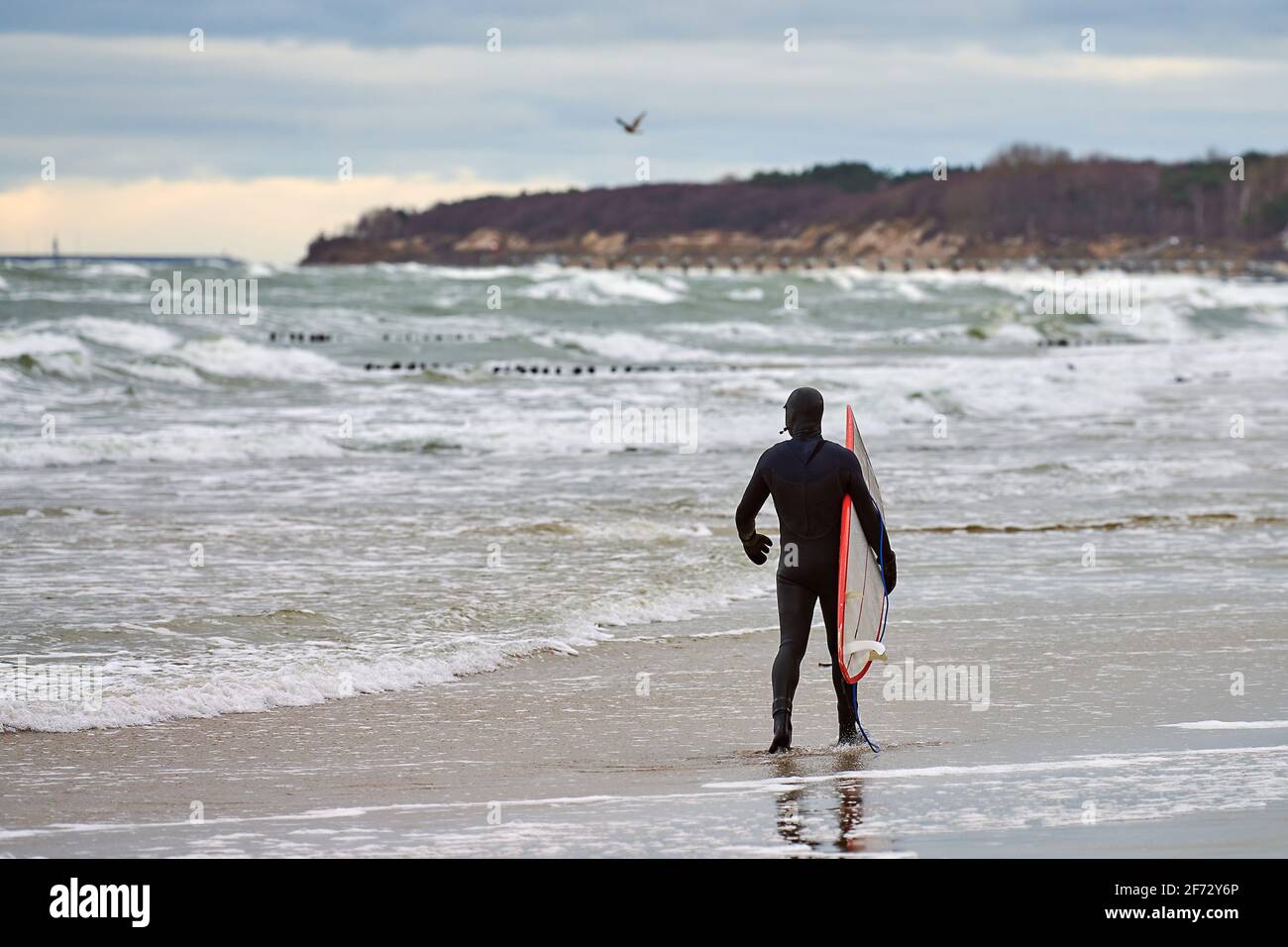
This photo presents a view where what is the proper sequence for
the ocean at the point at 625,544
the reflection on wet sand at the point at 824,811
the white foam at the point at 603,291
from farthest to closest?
1. the white foam at the point at 603,291
2. the ocean at the point at 625,544
3. the reflection on wet sand at the point at 824,811

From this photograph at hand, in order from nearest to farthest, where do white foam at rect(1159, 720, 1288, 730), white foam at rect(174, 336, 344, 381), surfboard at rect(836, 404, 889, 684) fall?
1. surfboard at rect(836, 404, 889, 684)
2. white foam at rect(1159, 720, 1288, 730)
3. white foam at rect(174, 336, 344, 381)

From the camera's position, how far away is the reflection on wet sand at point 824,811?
5.45 m

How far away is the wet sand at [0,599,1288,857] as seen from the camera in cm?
554

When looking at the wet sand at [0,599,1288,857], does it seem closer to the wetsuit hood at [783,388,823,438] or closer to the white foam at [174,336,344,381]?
the wetsuit hood at [783,388,823,438]

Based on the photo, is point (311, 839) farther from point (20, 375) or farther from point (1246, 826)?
point (20, 375)

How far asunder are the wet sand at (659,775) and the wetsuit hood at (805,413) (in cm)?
125

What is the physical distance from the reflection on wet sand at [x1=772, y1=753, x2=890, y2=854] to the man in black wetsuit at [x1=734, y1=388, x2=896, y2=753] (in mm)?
340

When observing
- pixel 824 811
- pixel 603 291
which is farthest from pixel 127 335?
pixel 824 811

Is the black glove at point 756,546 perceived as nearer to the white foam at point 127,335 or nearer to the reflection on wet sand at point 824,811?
the reflection on wet sand at point 824,811

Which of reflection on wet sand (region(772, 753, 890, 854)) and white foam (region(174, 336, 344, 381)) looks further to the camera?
white foam (region(174, 336, 344, 381))

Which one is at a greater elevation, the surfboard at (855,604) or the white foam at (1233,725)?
the surfboard at (855,604)

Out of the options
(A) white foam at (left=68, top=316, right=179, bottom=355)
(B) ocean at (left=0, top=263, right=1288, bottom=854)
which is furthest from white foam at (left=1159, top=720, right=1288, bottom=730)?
(A) white foam at (left=68, top=316, right=179, bottom=355)

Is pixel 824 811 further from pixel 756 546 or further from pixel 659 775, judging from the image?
pixel 756 546

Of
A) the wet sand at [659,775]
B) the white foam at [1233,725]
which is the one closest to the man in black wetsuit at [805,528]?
the wet sand at [659,775]
